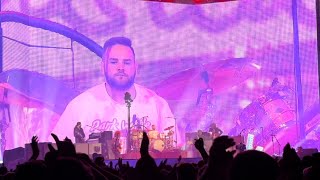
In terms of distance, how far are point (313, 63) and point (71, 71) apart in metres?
6.24

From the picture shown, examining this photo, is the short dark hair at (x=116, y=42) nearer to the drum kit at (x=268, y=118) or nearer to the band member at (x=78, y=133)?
the band member at (x=78, y=133)

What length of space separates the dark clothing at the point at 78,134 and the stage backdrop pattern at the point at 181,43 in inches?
30.7

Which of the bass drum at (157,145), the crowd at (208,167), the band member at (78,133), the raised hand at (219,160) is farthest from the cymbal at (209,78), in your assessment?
the raised hand at (219,160)

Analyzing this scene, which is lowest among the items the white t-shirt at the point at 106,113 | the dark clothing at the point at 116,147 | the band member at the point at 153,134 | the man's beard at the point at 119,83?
the dark clothing at the point at 116,147

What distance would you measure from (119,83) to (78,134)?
1785mm

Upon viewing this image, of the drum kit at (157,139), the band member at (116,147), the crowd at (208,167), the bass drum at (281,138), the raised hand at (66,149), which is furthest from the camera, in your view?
the bass drum at (281,138)

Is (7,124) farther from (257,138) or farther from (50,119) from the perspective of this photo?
(257,138)

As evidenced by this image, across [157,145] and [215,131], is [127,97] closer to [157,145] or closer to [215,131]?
[157,145]

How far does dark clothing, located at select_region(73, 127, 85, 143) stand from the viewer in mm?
13370

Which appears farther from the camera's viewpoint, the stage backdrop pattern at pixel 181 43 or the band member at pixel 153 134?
the stage backdrop pattern at pixel 181 43

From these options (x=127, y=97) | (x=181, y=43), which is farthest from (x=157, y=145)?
(x=181, y=43)

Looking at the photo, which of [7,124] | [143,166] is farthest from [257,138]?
[143,166]

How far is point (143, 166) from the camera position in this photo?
8.08ft

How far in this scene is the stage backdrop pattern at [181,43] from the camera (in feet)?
45.9
